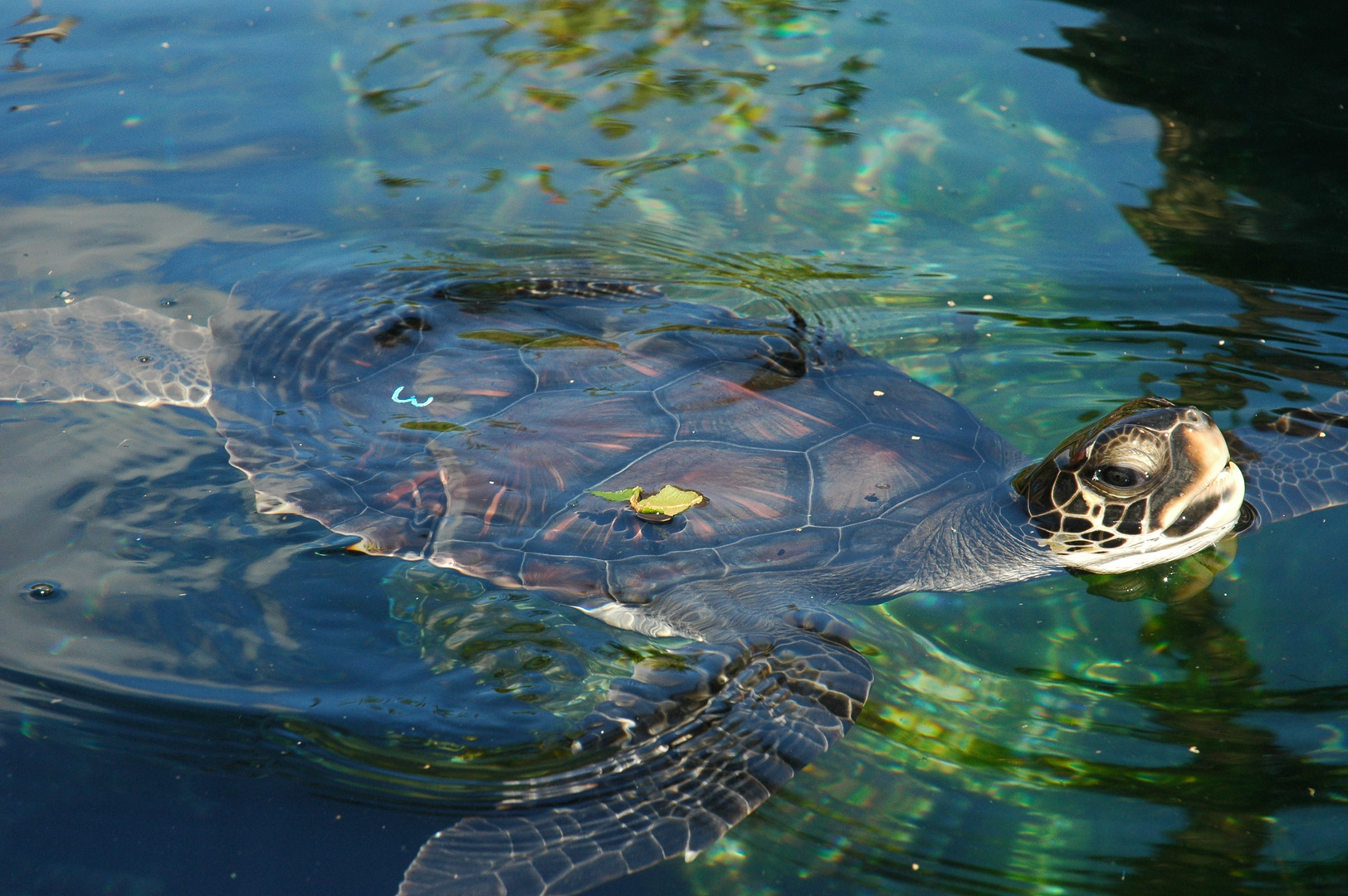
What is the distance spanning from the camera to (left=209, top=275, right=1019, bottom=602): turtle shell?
3.24 metres

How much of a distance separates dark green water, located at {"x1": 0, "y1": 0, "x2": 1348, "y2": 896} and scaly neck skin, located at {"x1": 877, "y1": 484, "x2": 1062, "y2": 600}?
0.31 feet

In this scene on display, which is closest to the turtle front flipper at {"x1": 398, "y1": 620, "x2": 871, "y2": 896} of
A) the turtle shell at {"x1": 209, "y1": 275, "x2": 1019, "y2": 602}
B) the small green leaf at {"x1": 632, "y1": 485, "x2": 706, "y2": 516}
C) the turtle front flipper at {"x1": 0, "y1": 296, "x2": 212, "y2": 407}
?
the turtle shell at {"x1": 209, "y1": 275, "x2": 1019, "y2": 602}

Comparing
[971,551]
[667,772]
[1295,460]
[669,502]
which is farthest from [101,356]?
[1295,460]

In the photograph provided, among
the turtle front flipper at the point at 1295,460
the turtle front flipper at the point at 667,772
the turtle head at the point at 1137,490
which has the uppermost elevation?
the turtle head at the point at 1137,490

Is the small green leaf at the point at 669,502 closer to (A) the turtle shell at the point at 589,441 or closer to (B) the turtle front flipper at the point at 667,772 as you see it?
(A) the turtle shell at the point at 589,441

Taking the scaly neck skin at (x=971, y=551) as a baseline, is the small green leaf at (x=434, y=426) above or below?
above

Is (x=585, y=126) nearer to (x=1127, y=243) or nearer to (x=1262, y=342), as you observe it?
(x=1127, y=243)

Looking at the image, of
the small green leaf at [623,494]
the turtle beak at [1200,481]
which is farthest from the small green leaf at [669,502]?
the turtle beak at [1200,481]

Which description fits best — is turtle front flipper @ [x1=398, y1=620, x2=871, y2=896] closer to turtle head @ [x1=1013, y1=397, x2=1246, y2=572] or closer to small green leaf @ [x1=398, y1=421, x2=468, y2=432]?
turtle head @ [x1=1013, y1=397, x2=1246, y2=572]

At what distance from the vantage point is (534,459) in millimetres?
3361

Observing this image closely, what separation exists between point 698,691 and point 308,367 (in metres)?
2.24

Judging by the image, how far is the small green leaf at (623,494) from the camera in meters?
3.26

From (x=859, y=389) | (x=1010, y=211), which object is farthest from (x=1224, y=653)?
(x=1010, y=211)

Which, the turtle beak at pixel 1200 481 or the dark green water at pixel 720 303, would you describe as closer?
the dark green water at pixel 720 303
